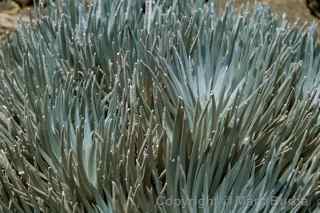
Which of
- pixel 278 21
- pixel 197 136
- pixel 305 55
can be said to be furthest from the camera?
pixel 278 21

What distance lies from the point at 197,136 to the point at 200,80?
0.98ft

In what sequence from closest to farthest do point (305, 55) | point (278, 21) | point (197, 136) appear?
point (197, 136)
point (305, 55)
point (278, 21)

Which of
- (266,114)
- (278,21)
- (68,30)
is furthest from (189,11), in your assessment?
(266,114)

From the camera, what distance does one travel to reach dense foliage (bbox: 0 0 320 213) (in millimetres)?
1602

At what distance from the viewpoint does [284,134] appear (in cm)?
186

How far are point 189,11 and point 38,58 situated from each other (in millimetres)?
A: 873

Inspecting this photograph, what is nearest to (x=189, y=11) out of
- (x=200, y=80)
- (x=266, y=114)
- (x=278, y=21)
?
(x=278, y=21)

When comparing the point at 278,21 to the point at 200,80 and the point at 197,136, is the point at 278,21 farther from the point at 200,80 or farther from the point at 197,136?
the point at 197,136

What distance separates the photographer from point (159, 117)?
1857 mm

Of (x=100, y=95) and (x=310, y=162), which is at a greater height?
(x=100, y=95)

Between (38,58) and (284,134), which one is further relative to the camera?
(38,58)

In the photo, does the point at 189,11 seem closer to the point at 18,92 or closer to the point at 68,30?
the point at 68,30

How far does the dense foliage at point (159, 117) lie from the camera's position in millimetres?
1602

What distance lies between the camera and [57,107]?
6.10ft
